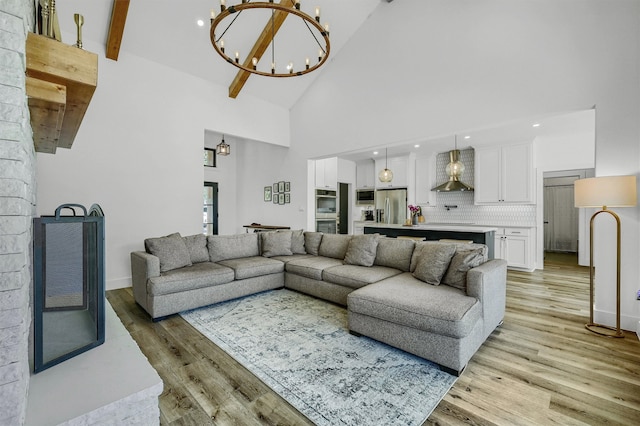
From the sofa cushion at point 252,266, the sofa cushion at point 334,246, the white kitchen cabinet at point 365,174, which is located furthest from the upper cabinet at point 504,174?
the sofa cushion at point 252,266

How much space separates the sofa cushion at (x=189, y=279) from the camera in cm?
305

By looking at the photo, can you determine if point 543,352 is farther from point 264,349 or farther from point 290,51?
point 290,51

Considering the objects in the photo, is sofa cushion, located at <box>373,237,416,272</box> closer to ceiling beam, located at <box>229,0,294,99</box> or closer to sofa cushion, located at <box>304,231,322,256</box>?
sofa cushion, located at <box>304,231,322,256</box>

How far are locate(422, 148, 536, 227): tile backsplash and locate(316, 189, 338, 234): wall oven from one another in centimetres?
216

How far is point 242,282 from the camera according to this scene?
370 centimetres

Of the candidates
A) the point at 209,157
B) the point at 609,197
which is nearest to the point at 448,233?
the point at 609,197

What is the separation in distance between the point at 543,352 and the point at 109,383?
3002 mm

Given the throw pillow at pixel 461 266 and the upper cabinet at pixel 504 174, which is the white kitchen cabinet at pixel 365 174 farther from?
the throw pillow at pixel 461 266

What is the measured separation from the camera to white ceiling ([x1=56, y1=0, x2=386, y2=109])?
13.0ft

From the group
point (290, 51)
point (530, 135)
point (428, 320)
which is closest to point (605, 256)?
point (428, 320)

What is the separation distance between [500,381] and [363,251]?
1.94 m

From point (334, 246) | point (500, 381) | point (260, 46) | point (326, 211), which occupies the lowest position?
point (500, 381)

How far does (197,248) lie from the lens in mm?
3865

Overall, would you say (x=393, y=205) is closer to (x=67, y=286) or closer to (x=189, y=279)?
(x=189, y=279)
